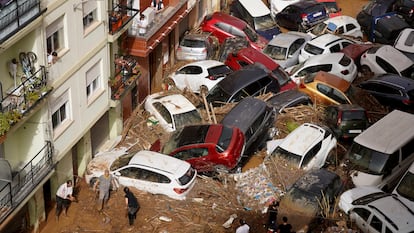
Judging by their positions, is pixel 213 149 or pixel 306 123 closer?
pixel 213 149

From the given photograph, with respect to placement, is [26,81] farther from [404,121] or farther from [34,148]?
[404,121]

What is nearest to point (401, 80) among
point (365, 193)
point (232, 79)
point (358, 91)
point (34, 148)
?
point (358, 91)

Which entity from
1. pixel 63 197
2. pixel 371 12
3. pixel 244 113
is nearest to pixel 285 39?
pixel 371 12

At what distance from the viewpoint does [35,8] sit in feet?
64.0

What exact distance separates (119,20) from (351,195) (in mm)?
9904

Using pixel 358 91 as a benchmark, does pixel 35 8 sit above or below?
above

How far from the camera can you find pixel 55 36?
71.1ft

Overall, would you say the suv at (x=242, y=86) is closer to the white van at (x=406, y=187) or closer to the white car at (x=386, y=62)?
the white car at (x=386, y=62)

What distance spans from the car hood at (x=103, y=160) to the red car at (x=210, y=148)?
5.54ft

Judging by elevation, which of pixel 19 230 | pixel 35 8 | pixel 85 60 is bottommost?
pixel 19 230

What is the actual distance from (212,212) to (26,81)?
698cm

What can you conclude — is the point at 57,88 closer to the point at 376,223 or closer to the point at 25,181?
the point at 25,181

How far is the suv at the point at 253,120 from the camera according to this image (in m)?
25.7

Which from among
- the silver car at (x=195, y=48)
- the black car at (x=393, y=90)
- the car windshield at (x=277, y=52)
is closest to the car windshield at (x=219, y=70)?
the silver car at (x=195, y=48)
